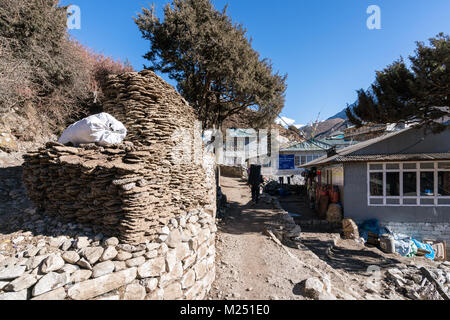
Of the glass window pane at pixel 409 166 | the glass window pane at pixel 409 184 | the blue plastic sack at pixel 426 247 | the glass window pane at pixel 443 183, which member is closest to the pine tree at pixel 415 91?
the glass window pane at pixel 409 166

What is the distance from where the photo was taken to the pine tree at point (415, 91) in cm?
623

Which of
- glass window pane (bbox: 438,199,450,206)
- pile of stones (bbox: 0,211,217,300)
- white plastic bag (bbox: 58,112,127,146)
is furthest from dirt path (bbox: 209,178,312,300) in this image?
glass window pane (bbox: 438,199,450,206)

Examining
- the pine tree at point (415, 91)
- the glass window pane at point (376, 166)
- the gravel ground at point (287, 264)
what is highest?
the pine tree at point (415, 91)

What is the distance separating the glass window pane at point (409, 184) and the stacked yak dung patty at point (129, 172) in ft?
36.1

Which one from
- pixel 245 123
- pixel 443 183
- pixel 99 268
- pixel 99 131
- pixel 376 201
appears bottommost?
pixel 376 201

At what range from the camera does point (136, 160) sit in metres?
3.13

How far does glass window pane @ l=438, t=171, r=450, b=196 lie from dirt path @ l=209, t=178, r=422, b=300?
5294 millimetres

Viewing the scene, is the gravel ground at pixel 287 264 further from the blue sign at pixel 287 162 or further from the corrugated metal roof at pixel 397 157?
the blue sign at pixel 287 162

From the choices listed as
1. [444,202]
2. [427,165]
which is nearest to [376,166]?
[427,165]

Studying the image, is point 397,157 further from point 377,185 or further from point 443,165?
point 443,165

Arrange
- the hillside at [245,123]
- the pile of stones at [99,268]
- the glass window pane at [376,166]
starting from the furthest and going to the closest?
1. the hillside at [245,123]
2. the glass window pane at [376,166]
3. the pile of stones at [99,268]

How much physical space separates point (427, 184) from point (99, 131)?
13.9m

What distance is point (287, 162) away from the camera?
2209 cm
